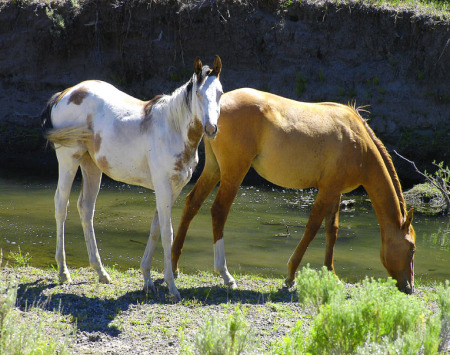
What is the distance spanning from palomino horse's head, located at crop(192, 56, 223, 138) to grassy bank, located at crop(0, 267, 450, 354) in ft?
4.68

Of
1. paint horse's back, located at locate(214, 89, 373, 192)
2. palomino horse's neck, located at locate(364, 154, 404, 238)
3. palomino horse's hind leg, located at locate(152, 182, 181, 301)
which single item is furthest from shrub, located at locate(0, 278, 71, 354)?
palomino horse's neck, located at locate(364, 154, 404, 238)

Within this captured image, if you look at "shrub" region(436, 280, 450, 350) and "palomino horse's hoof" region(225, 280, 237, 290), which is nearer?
"shrub" region(436, 280, 450, 350)

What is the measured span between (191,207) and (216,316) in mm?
2264

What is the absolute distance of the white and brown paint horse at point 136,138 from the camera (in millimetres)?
4965

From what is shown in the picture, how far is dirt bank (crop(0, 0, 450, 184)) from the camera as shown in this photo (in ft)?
48.9

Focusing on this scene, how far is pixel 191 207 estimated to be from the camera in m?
6.05

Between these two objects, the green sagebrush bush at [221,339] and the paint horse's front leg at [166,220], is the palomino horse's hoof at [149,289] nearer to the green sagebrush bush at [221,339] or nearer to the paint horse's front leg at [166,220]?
the paint horse's front leg at [166,220]

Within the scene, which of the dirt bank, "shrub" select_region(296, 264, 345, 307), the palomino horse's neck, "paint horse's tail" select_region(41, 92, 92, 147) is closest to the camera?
"shrub" select_region(296, 264, 345, 307)

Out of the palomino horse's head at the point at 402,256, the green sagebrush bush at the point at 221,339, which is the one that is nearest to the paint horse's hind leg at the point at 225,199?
the palomino horse's head at the point at 402,256

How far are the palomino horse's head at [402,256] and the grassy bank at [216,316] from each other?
0.27 metres

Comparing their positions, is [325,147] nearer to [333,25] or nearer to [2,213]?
[2,213]

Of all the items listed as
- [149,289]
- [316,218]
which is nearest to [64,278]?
[149,289]

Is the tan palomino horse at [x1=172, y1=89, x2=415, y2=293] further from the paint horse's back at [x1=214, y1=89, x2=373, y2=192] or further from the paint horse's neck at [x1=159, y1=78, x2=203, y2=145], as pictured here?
the paint horse's neck at [x1=159, y1=78, x2=203, y2=145]

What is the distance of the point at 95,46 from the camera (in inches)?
636
